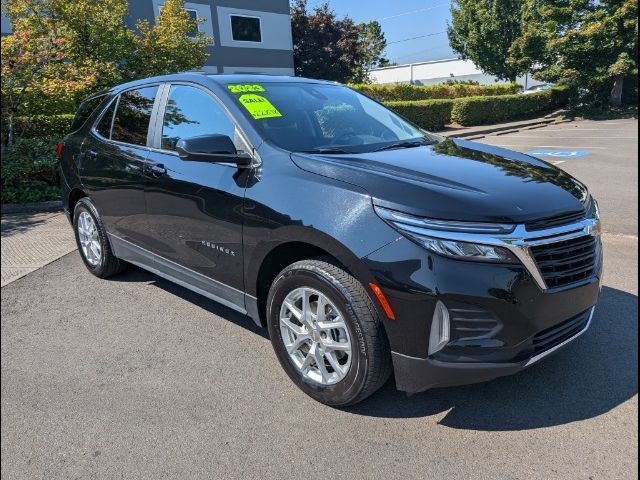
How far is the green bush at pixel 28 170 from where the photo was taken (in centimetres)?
765

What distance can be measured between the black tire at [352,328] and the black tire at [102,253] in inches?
91.9

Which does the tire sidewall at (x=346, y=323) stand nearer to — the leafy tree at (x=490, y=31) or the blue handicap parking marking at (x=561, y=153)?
the blue handicap parking marking at (x=561, y=153)

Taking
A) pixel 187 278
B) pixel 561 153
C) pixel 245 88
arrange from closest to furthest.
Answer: pixel 245 88 < pixel 187 278 < pixel 561 153

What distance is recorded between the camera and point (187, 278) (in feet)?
11.5

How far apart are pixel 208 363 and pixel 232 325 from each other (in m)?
0.53

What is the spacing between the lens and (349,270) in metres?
2.44

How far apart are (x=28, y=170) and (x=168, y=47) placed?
455 cm

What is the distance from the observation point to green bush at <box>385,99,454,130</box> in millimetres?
19469

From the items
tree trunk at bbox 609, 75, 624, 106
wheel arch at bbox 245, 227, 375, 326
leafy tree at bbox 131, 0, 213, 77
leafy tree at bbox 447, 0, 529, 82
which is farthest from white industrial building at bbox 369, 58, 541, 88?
wheel arch at bbox 245, 227, 375, 326

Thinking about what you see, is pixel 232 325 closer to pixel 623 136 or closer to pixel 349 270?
pixel 349 270

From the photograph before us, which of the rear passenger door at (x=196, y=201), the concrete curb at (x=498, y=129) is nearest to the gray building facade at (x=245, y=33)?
the concrete curb at (x=498, y=129)

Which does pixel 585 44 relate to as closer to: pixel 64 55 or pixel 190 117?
pixel 64 55

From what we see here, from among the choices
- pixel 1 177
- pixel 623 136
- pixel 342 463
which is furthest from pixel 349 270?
pixel 623 136

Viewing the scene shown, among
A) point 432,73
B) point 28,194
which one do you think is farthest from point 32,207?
point 432,73
